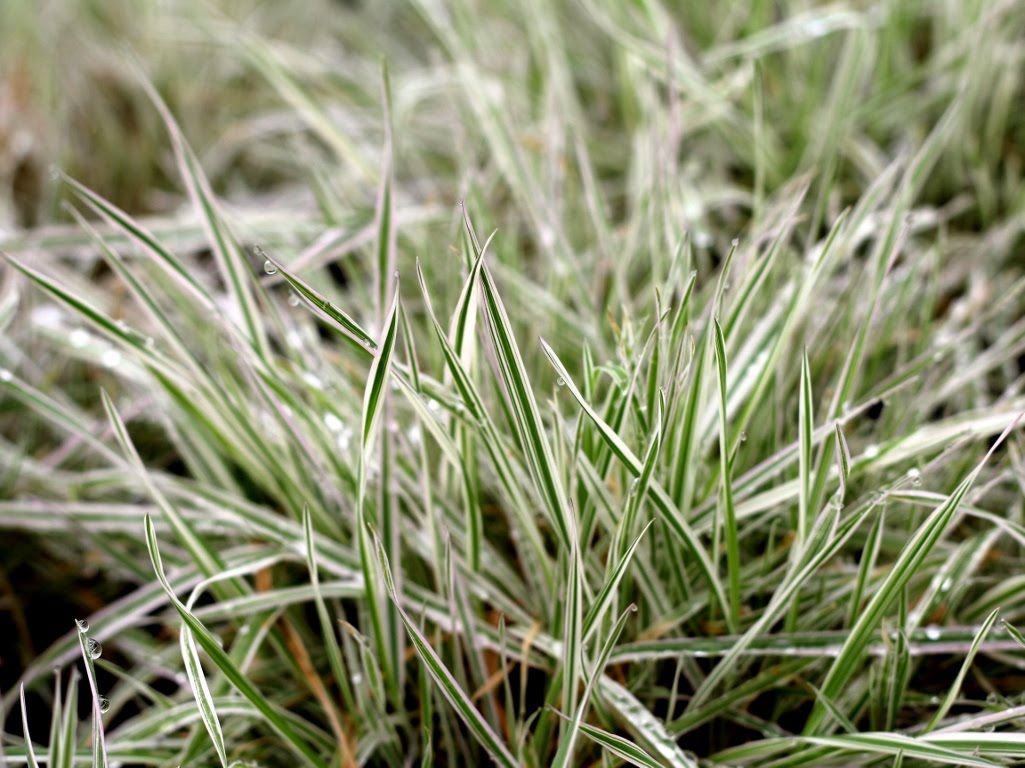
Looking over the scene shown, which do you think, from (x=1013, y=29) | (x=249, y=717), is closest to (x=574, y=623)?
(x=249, y=717)

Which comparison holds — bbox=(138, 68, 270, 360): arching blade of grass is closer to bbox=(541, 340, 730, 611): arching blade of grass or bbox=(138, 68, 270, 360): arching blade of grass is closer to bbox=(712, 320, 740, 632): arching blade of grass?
bbox=(541, 340, 730, 611): arching blade of grass

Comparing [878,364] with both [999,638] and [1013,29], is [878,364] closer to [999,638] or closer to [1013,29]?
[999,638]

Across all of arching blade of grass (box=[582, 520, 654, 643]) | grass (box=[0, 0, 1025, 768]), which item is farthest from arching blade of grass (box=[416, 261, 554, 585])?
arching blade of grass (box=[582, 520, 654, 643])

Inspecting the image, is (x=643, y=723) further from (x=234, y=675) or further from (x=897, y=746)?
(x=234, y=675)

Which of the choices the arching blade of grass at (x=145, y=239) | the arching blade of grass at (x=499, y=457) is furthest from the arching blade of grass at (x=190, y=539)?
the arching blade of grass at (x=499, y=457)

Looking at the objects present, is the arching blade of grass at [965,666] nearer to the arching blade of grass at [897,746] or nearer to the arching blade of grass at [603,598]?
the arching blade of grass at [897,746]
